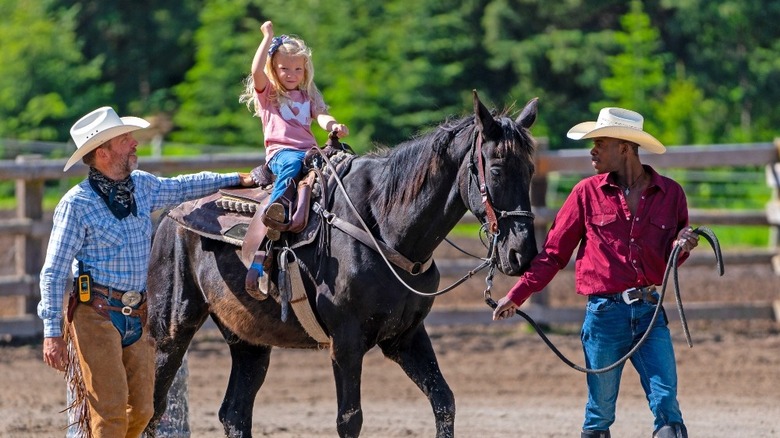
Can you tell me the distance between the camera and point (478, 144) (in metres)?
4.91

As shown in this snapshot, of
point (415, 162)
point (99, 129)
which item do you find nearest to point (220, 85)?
point (415, 162)

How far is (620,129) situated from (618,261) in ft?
1.84

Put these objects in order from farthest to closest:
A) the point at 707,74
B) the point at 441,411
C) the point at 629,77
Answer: the point at 707,74 < the point at 629,77 < the point at 441,411

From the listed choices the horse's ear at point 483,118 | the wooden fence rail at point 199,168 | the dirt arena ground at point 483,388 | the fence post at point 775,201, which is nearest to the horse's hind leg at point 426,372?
the horse's ear at point 483,118

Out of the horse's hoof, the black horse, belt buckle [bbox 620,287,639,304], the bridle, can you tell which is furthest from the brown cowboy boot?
belt buckle [bbox 620,287,639,304]

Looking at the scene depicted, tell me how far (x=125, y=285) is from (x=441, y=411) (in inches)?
60.3

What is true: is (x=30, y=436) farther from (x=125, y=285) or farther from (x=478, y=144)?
(x=478, y=144)

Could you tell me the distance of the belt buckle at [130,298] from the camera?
486 cm

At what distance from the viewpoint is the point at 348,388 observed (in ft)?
17.2

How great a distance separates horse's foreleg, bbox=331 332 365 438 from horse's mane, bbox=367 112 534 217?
0.66m

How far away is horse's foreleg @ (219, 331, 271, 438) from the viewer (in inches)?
240

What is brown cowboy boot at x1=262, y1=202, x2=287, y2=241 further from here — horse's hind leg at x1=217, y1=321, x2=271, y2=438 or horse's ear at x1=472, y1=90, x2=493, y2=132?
horse's ear at x1=472, y1=90, x2=493, y2=132

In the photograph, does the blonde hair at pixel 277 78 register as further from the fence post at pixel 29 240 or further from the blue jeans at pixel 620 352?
the fence post at pixel 29 240

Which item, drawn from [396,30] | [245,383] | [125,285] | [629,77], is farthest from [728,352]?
[396,30]
